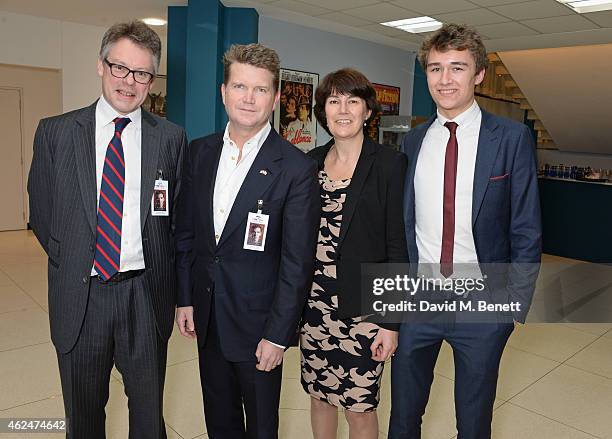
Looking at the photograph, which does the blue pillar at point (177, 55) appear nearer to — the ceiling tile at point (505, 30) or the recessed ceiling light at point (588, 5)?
the ceiling tile at point (505, 30)

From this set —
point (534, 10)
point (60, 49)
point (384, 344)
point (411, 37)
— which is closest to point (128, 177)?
point (384, 344)

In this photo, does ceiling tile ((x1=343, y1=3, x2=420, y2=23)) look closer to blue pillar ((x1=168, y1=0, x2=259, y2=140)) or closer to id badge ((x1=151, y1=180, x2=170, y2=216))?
blue pillar ((x1=168, y1=0, x2=259, y2=140))

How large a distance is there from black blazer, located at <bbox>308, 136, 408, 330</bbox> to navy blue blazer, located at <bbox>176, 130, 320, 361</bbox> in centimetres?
16

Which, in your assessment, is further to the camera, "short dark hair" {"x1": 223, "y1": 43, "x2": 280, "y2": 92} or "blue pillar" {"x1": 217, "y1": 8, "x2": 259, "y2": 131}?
"blue pillar" {"x1": 217, "y1": 8, "x2": 259, "y2": 131}

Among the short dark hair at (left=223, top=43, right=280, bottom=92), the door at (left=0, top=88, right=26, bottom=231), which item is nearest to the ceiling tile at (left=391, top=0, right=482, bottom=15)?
the short dark hair at (left=223, top=43, right=280, bottom=92)

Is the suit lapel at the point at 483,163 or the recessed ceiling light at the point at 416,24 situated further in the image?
the recessed ceiling light at the point at 416,24

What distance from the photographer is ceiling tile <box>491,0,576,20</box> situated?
5.21 metres

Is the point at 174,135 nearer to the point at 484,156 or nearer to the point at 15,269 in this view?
the point at 484,156

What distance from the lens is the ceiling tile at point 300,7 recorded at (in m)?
5.77

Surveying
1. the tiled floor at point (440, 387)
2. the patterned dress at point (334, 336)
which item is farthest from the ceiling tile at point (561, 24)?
the patterned dress at point (334, 336)

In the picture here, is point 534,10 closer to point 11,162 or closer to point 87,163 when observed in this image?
point 87,163

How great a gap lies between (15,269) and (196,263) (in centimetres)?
508

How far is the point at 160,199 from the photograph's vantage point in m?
1.89

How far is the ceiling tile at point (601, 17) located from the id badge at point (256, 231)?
5327mm
